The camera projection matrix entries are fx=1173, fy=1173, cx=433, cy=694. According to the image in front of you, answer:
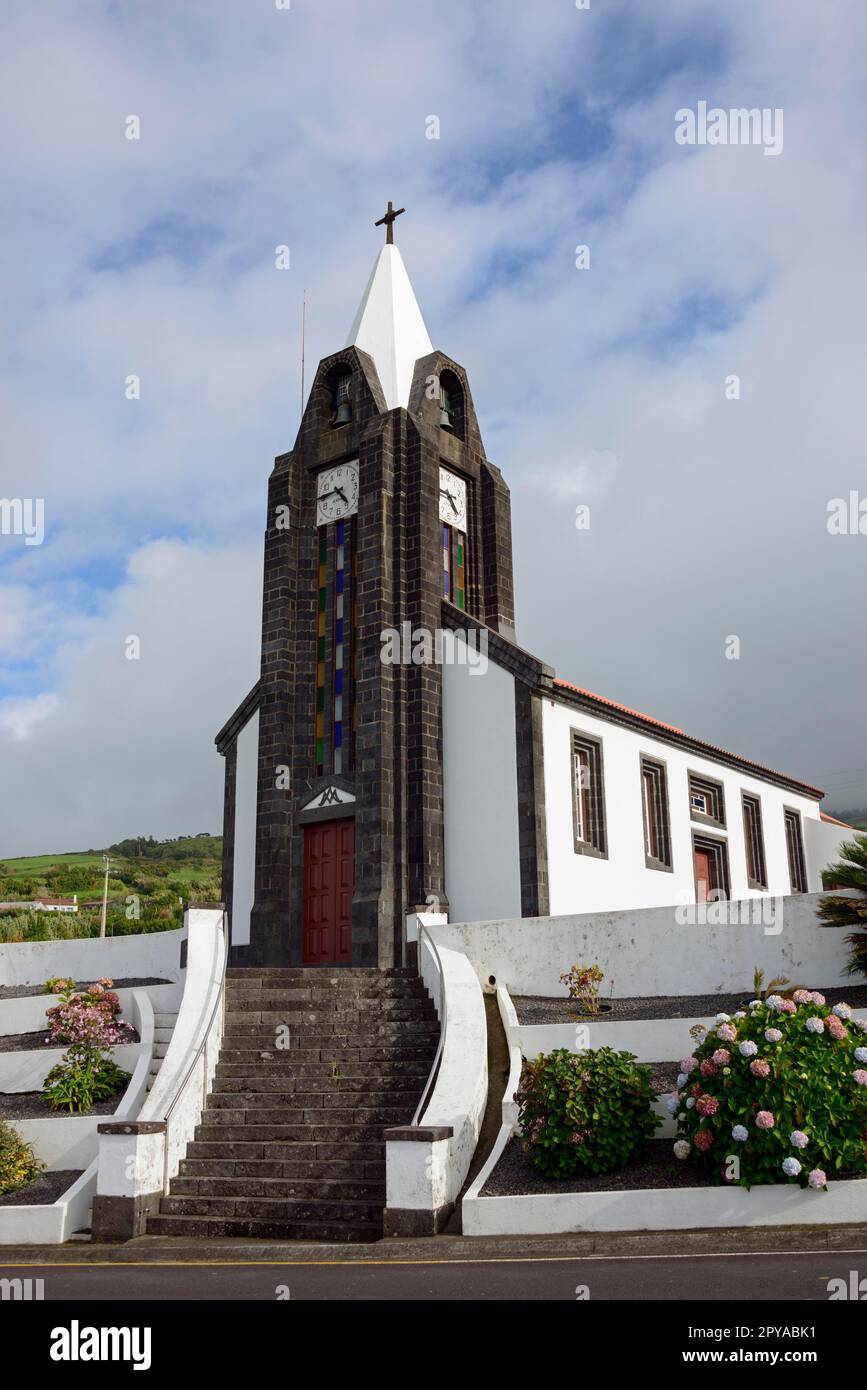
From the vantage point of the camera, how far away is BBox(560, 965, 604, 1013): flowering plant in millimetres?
14898

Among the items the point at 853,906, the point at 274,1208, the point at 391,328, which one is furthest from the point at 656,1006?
the point at 391,328

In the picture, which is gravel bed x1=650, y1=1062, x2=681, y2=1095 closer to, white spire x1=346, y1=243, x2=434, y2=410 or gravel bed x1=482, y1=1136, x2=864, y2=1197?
gravel bed x1=482, y1=1136, x2=864, y2=1197

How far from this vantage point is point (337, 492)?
2373 cm

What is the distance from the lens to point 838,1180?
9.64 meters

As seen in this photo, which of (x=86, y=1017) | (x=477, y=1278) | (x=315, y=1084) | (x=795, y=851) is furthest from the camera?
(x=795, y=851)

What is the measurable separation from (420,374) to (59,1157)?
16.6m

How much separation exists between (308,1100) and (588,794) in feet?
35.2

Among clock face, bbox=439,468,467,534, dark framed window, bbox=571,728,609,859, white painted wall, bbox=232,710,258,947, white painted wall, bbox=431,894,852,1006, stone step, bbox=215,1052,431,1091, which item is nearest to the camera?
stone step, bbox=215,1052,431,1091

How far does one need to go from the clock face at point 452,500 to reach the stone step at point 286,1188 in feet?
46.7

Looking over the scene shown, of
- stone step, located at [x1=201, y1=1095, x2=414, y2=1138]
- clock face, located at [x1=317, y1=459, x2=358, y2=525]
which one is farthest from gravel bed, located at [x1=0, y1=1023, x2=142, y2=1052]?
clock face, located at [x1=317, y1=459, x2=358, y2=525]

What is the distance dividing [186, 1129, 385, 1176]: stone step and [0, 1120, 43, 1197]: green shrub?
69.5 inches

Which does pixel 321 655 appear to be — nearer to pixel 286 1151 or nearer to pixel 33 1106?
pixel 33 1106

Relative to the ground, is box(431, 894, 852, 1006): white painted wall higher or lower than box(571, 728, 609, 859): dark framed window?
lower

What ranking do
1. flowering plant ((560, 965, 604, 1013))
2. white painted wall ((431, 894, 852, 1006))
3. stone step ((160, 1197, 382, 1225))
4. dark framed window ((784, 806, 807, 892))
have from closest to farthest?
stone step ((160, 1197, 382, 1225)) < white painted wall ((431, 894, 852, 1006)) < flowering plant ((560, 965, 604, 1013)) < dark framed window ((784, 806, 807, 892))
